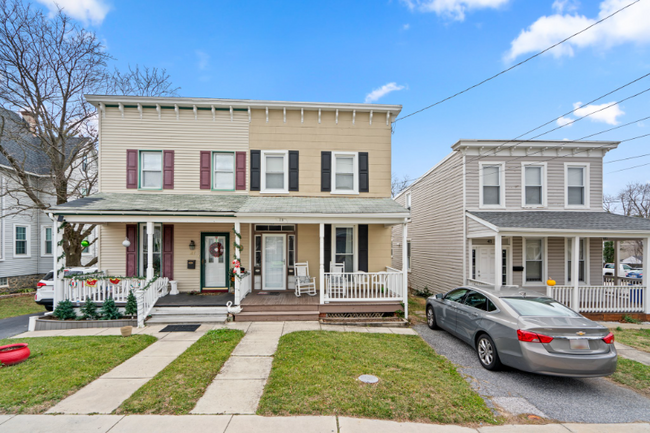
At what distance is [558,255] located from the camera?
10.8 meters

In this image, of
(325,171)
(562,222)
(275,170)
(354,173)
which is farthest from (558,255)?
(275,170)

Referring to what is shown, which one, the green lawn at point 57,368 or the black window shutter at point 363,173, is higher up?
the black window shutter at point 363,173

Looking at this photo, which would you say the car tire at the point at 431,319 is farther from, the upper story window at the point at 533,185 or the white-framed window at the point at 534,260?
the upper story window at the point at 533,185

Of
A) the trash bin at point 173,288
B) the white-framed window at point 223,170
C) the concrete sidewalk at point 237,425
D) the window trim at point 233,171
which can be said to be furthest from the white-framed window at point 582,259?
the trash bin at point 173,288

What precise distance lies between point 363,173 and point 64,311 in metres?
9.71

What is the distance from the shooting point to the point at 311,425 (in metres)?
3.35

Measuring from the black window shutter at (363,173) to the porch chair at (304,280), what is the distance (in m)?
3.38

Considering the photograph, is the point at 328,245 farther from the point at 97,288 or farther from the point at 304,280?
the point at 97,288

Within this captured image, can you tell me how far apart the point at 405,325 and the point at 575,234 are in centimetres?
614

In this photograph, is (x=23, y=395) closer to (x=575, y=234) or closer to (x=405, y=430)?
(x=405, y=430)

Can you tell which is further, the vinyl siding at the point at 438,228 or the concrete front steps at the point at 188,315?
the vinyl siding at the point at 438,228

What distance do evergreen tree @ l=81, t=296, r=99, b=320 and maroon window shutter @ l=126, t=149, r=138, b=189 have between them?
3991mm

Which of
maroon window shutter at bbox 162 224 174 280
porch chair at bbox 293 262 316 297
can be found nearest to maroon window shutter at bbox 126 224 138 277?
maroon window shutter at bbox 162 224 174 280

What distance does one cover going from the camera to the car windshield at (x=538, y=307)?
16.2 ft
